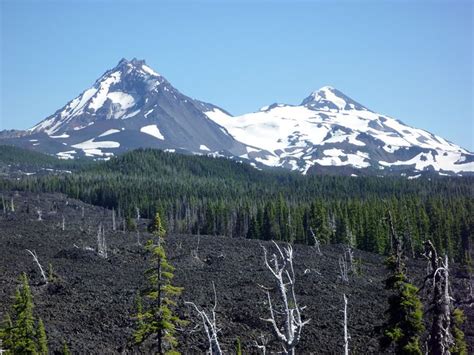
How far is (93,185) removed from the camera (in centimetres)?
15175

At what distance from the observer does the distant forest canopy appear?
78.6 m

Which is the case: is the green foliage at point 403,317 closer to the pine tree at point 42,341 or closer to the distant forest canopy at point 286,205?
the distant forest canopy at point 286,205

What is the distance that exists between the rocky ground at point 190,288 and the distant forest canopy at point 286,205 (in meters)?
7.47

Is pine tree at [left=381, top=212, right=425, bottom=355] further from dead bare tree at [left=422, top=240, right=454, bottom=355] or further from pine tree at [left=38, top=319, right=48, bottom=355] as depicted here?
pine tree at [left=38, top=319, right=48, bottom=355]

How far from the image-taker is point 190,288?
50438 mm

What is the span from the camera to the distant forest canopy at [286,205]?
258 feet

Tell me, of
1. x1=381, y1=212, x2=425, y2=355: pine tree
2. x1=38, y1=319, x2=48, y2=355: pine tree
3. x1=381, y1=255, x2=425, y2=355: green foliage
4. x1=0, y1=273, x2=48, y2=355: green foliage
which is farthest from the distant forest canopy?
x1=38, y1=319, x2=48, y2=355: pine tree

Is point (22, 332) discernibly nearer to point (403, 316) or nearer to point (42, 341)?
point (42, 341)

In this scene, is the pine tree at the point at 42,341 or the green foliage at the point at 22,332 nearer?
the green foliage at the point at 22,332

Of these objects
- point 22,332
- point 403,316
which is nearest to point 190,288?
point 22,332

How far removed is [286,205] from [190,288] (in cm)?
5827

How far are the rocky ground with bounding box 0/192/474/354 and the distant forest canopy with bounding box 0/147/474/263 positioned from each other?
7.47 m

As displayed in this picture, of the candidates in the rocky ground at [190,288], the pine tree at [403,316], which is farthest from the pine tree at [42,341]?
the pine tree at [403,316]

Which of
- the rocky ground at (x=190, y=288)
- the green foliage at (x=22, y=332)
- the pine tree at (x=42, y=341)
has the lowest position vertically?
the rocky ground at (x=190, y=288)
